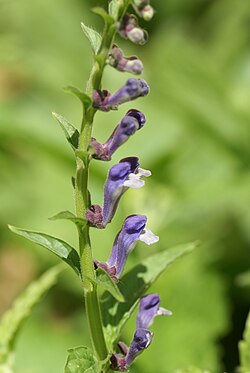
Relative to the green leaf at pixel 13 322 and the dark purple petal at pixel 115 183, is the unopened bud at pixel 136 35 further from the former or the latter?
the green leaf at pixel 13 322

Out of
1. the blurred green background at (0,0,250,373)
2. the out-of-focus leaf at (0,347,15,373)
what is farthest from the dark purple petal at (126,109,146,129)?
the blurred green background at (0,0,250,373)

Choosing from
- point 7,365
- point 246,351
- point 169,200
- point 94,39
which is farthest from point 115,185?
point 169,200

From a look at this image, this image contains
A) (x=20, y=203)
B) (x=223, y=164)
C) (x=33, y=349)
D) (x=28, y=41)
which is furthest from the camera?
(x=28, y=41)

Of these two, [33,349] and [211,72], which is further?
[211,72]

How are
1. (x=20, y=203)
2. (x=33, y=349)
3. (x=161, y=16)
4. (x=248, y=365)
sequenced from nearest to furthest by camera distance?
(x=248, y=365) → (x=33, y=349) → (x=20, y=203) → (x=161, y=16)

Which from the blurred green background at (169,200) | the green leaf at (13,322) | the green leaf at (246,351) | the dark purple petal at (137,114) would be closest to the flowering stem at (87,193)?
the dark purple petal at (137,114)

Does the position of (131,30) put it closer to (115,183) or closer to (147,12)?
(147,12)

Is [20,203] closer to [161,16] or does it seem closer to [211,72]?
[211,72]

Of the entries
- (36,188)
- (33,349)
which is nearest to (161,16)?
(36,188)
